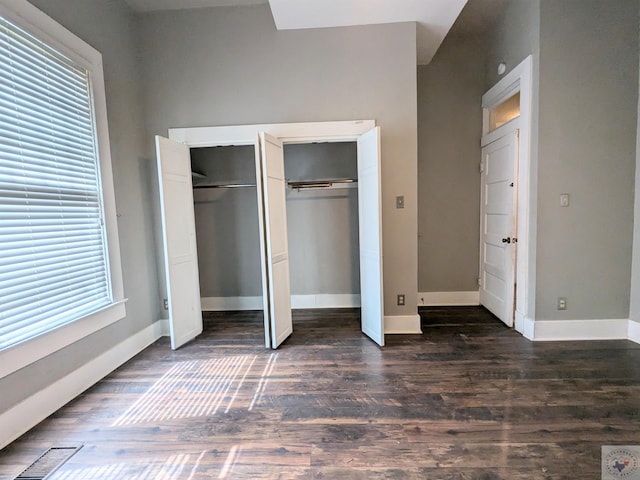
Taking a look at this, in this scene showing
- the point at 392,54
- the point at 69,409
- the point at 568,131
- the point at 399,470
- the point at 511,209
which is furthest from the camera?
the point at 511,209

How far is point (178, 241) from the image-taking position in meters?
3.07

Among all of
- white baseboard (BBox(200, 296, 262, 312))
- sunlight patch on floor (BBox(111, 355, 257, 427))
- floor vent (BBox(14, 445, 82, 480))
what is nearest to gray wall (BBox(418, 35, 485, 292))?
white baseboard (BBox(200, 296, 262, 312))

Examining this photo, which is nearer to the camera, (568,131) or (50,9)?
(50,9)

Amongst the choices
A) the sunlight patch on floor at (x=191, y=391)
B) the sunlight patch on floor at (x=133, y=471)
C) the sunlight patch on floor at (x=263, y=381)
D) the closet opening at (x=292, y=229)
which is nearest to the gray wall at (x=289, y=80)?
the closet opening at (x=292, y=229)

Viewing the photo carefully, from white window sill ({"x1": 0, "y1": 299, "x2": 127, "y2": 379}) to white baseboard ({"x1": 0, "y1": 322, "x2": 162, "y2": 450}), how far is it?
235 millimetres

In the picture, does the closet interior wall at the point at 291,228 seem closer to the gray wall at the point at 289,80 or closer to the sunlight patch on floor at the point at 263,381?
the gray wall at the point at 289,80

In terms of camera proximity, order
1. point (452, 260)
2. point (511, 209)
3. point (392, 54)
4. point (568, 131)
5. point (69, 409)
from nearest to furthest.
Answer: point (69, 409) → point (568, 131) → point (392, 54) → point (511, 209) → point (452, 260)

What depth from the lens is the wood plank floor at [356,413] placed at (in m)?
1.58

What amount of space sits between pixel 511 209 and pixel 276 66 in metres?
2.84

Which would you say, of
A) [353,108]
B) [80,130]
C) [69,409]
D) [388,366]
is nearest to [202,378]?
[69,409]

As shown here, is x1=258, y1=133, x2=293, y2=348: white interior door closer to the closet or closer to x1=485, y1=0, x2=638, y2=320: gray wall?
the closet

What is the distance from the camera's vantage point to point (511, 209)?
10.6ft

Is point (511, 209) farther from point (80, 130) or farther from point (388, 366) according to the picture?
point (80, 130)

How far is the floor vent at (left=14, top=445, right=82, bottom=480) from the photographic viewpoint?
5.14ft
